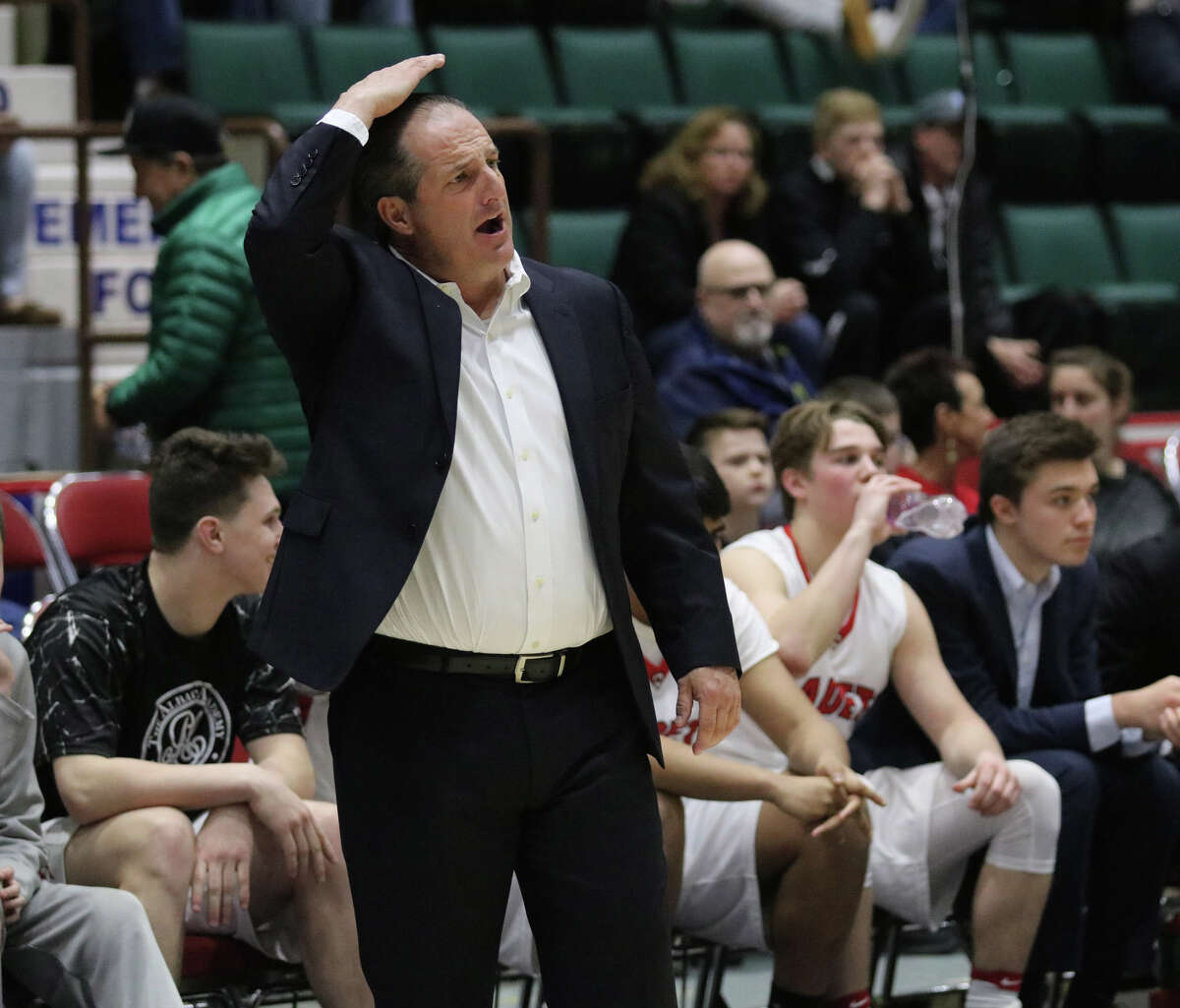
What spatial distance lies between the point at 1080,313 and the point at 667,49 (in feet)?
7.75

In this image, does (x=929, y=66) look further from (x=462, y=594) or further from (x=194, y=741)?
(x=462, y=594)

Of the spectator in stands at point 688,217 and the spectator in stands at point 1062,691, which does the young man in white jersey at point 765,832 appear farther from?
the spectator in stands at point 688,217

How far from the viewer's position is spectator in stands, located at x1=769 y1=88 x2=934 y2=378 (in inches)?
264

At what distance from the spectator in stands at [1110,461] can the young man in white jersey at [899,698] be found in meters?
0.75

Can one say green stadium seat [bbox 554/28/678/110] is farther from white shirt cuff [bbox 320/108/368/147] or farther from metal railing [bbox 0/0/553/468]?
white shirt cuff [bbox 320/108/368/147]

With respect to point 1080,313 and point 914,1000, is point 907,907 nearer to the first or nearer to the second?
point 914,1000

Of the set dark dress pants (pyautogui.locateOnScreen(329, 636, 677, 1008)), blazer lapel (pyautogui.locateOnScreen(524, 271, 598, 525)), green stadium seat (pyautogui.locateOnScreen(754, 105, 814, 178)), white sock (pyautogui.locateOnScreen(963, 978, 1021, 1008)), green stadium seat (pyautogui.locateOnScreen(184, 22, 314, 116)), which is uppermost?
green stadium seat (pyautogui.locateOnScreen(184, 22, 314, 116))

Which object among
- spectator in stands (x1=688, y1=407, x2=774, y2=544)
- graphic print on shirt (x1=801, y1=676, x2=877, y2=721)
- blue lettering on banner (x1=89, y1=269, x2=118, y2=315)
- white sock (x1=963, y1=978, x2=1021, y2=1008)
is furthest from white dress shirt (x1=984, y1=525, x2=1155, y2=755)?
blue lettering on banner (x1=89, y1=269, x2=118, y2=315)

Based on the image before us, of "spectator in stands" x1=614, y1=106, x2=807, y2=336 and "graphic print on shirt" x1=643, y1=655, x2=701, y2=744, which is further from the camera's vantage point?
"spectator in stands" x1=614, y1=106, x2=807, y2=336

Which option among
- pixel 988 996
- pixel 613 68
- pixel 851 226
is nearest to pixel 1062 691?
pixel 988 996

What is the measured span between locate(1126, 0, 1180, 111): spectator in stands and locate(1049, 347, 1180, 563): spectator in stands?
134 inches

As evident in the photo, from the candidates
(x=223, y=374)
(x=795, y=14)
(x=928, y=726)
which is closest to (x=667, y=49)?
(x=795, y=14)

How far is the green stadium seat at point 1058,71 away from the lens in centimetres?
895

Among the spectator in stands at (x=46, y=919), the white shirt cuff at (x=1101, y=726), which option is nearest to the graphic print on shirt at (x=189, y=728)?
the spectator in stands at (x=46, y=919)
